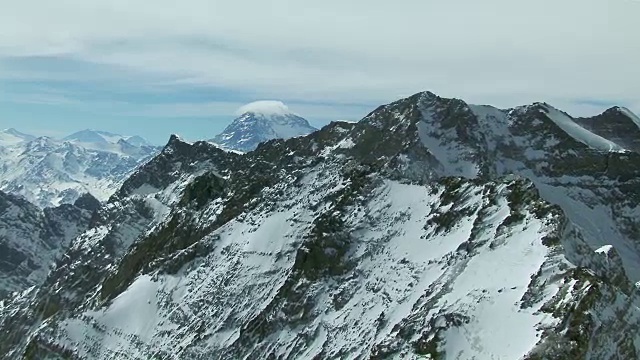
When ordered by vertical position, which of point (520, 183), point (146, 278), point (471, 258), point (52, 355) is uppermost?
point (520, 183)

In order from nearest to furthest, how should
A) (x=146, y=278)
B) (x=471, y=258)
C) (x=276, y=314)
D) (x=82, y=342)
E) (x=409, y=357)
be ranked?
(x=409, y=357) < (x=471, y=258) < (x=276, y=314) < (x=82, y=342) < (x=146, y=278)

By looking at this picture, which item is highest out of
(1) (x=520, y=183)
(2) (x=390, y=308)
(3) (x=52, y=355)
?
(1) (x=520, y=183)

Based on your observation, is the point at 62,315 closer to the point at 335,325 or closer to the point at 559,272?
the point at 335,325

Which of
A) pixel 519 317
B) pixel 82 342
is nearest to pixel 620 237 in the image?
pixel 519 317

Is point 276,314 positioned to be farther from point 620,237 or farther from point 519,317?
Answer: point 620,237

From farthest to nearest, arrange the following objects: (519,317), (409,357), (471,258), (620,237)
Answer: (620,237)
(471,258)
(409,357)
(519,317)

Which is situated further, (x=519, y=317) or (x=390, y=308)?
(x=390, y=308)

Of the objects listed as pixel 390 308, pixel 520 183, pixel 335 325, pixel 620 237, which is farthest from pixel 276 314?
pixel 620 237

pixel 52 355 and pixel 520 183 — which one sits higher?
pixel 520 183

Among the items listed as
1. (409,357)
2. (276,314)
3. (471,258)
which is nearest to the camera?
(409,357)
